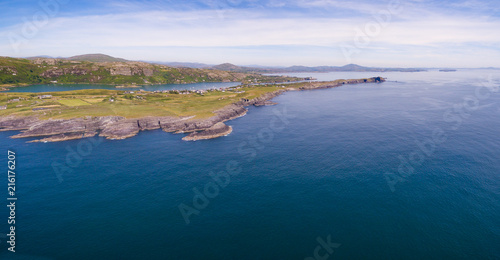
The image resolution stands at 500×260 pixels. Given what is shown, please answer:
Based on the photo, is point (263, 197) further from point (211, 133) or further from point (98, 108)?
point (98, 108)

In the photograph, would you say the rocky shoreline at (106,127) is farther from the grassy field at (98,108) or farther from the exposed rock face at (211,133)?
the grassy field at (98,108)

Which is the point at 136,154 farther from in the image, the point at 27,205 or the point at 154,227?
the point at 154,227

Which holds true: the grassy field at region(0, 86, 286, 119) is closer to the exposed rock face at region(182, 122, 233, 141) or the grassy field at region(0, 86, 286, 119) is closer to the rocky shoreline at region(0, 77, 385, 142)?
the rocky shoreline at region(0, 77, 385, 142)

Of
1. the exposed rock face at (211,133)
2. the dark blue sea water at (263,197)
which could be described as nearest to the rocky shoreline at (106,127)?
the exposed rock face at (211,133)

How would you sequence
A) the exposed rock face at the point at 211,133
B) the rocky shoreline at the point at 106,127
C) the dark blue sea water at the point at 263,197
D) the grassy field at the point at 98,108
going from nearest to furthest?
the dark blue sea water at the point at 263,197, the rocky shoreline at the point at 106,127, the exposed rock face at the point at 211,133, the grassy field at the point at 98,108

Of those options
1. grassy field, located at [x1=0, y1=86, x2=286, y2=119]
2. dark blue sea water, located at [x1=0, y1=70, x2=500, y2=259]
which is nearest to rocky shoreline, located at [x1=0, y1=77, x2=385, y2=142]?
grassy field, located at [x1=0, y1=86, x2=286, y2=119]

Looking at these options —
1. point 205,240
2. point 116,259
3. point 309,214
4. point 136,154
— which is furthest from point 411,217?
point 136,154

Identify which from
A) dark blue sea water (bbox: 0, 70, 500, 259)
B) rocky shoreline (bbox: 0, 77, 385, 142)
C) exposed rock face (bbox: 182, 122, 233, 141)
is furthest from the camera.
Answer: exposed rock face (bbox: 182, 122, 233, 141)
